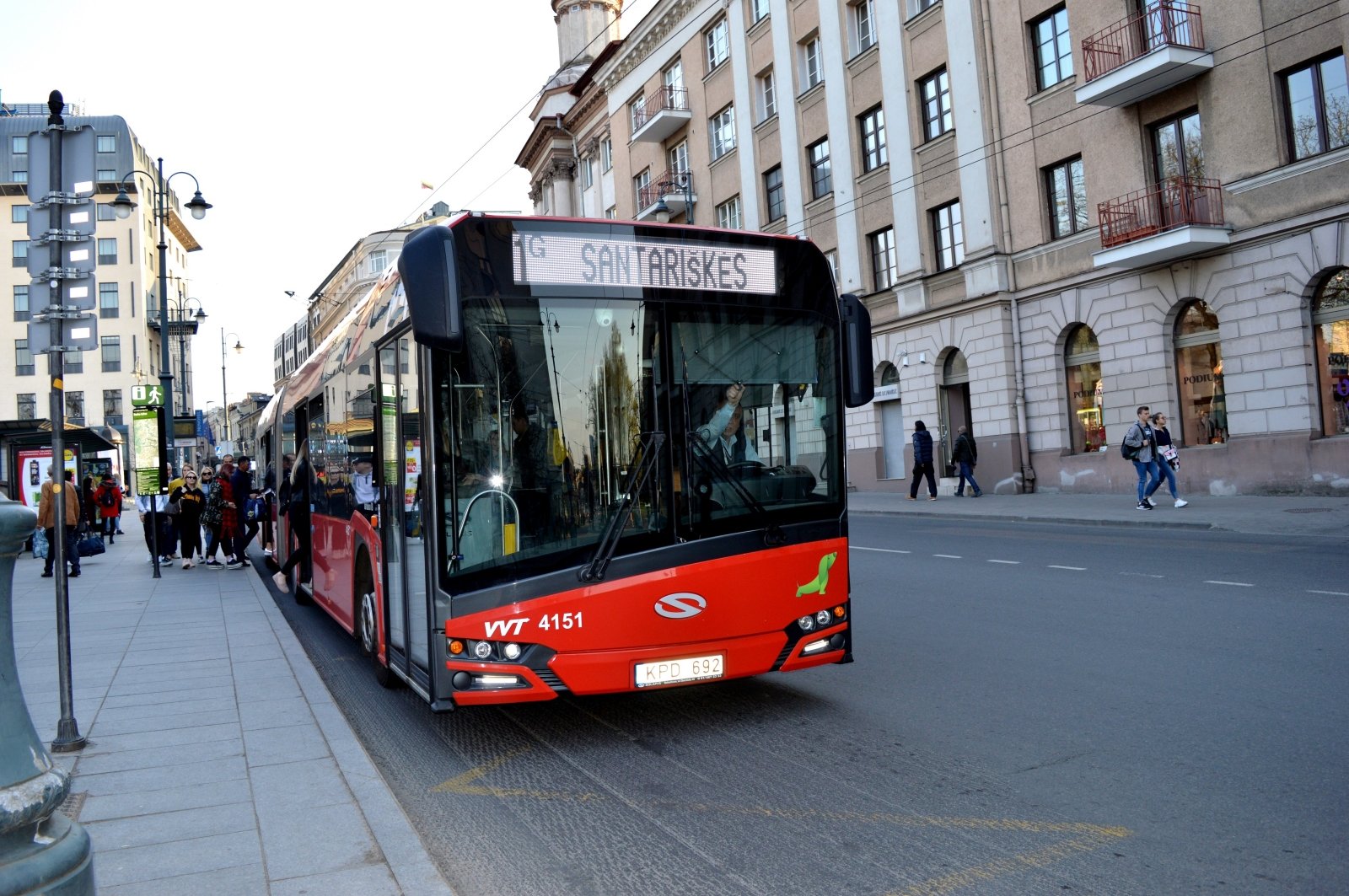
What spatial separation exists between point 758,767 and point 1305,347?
1696cm

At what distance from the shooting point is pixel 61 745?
18.8 feet

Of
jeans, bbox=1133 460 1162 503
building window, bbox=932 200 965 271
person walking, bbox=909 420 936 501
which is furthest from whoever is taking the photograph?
building window, bbox=932 200 965 271

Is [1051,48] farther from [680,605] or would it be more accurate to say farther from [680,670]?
[680,670]

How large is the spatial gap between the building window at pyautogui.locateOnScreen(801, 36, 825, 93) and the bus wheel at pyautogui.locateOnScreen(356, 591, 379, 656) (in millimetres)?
26809

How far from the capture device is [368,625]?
7.84 meters

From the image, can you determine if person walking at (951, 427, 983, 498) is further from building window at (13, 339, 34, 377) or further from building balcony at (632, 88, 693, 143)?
building window at (13, 339, 34, 377)

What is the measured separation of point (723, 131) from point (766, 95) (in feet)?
9.06

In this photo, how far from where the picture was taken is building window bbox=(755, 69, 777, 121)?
33.9 metres

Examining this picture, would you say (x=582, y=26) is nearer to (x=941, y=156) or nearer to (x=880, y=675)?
(x=941, y=156)

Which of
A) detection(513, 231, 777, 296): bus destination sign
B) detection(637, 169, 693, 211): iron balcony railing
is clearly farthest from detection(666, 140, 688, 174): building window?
detection(513, 231, 777, 296): bus destination sign

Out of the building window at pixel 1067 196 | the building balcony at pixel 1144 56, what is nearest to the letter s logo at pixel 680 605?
the building balcony at pixel 1144 56

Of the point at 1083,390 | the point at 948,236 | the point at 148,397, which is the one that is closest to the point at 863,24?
the point at 948,236

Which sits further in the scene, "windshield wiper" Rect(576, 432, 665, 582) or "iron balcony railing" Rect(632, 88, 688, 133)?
"iron balcony railing" Rect(632, 88, 688, 133)

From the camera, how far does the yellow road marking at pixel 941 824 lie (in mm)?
3703
